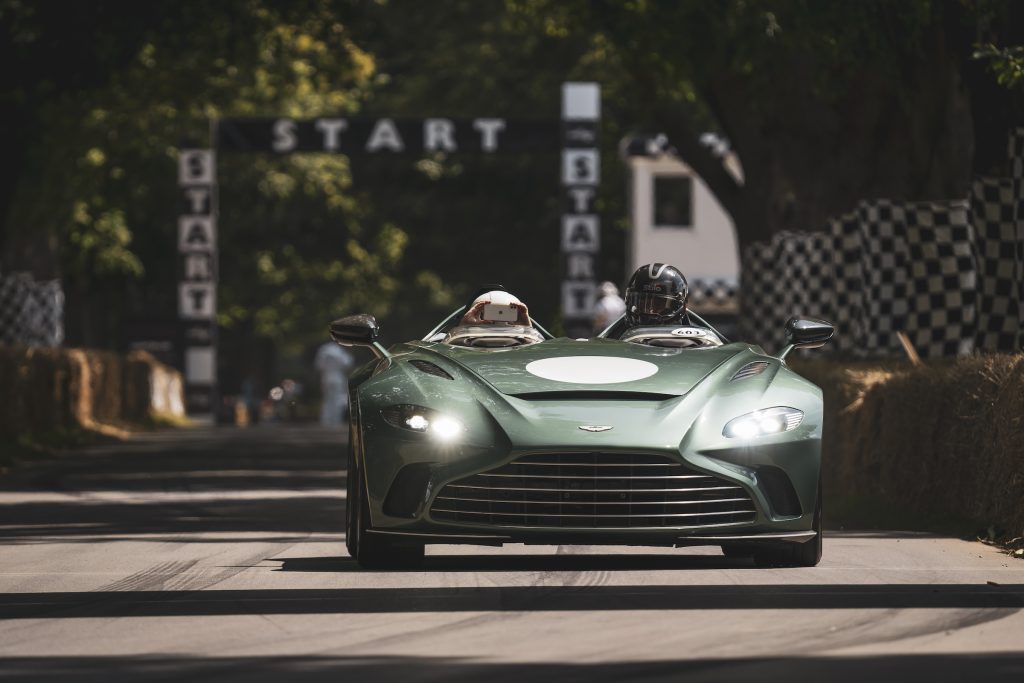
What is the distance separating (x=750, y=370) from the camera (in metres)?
10.6

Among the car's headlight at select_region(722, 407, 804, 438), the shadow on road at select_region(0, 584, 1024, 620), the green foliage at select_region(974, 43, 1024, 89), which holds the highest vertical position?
the green foliage at select_region(974, 43, 1024, 89)

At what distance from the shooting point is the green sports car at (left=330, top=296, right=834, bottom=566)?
32.4 ft

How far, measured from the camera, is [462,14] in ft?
192

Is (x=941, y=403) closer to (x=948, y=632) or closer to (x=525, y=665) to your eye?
(x=948, y=632)

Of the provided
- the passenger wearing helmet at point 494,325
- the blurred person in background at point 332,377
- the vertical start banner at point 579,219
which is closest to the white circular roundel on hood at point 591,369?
the passenger wearing helmet at point 494,325

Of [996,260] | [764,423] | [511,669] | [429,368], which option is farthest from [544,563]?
[996,260]

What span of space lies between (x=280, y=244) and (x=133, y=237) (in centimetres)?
1051

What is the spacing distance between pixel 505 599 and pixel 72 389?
2098cm

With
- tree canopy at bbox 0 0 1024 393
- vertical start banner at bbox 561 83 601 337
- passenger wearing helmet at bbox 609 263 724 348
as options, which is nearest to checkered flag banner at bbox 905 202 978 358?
tree canopy at bbox 0 0 1024 393

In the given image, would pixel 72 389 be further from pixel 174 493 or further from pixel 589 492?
pixel 589 492

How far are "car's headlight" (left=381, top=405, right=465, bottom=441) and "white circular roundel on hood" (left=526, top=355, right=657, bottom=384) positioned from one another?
0.56 m

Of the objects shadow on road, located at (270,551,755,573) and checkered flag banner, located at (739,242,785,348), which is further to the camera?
checkered flag banner, located at (739,242,785,348)

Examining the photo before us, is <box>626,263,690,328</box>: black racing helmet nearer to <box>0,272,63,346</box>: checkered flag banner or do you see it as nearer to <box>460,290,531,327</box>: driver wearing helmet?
<box>460,290,531,327</box>: driver wearing helmet

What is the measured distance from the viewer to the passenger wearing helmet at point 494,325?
450 inches
